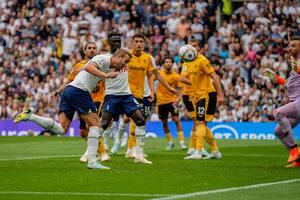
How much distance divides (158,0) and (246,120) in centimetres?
850

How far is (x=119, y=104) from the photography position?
17734mm

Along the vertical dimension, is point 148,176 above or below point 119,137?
above

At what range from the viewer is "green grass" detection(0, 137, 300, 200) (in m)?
12.1

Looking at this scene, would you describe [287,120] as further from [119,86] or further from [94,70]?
[94,70]

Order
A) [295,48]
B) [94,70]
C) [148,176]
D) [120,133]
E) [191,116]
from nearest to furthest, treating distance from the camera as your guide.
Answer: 1. [148,176]
2. [94,70]
3. [295,48]
4. [191,116]
5. [120,133]

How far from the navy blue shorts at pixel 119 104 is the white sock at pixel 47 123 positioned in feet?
6.88

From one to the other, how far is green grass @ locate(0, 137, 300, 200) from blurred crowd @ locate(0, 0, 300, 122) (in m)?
12.8

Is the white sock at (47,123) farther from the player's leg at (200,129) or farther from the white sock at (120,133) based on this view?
the white sock at (120,133)

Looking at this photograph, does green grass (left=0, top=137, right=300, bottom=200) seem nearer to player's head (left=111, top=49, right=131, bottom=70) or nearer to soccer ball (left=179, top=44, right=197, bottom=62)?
player's head (left=111, top=49, right=131, bottom=70)

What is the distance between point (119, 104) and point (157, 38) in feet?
64.5

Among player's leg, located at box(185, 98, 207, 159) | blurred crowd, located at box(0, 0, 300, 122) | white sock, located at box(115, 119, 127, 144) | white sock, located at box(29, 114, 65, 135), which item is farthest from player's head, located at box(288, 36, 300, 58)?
blurred crowd, located at box(0, 0, 300, 122)

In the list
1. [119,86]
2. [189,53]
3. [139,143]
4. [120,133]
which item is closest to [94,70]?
[139,143]

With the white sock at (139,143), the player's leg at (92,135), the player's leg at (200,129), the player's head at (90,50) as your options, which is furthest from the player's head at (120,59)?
the player's leg at (200,129)

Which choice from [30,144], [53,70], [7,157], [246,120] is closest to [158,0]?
[53,70]
